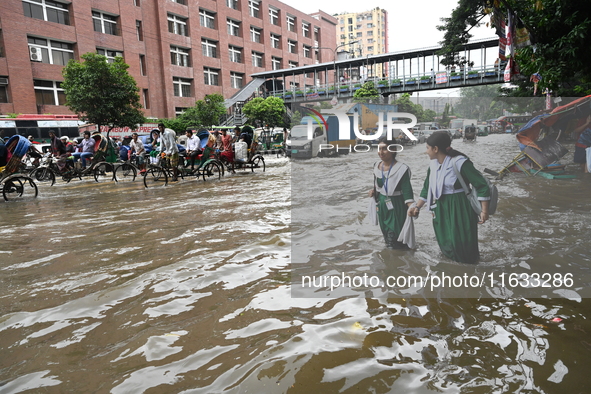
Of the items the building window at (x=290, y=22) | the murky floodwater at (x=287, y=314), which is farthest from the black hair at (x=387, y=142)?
the building window at (x=290, y=22)

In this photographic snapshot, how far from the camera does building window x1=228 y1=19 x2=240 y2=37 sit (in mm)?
49094

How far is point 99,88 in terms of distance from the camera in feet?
74.2

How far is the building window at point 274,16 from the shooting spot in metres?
55.3

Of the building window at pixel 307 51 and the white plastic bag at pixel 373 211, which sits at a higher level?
the building window at pixel 307 51

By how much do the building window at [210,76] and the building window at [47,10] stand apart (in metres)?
15.3

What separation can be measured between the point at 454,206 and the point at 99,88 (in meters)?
23.3

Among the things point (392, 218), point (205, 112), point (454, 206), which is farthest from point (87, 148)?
point (205, 112)

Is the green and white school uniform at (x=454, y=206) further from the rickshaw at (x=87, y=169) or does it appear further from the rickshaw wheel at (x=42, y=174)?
the rickshaw wheel at (x=42, y=174)

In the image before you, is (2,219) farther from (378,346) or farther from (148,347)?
(378,346)

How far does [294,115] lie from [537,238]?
318cm

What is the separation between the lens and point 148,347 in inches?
114

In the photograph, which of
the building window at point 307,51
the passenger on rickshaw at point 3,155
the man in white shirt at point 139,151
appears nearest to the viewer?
the passenger on rickshaw at point 3,155

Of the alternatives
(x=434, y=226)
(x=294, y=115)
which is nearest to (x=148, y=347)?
(x=294, y=115)

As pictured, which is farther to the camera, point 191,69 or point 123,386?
point 191,69
